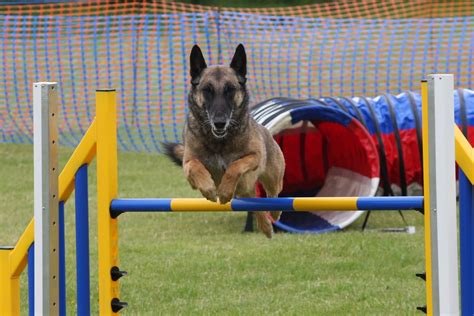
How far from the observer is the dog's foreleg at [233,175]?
183 inches

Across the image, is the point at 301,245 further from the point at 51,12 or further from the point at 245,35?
the point at 51,12

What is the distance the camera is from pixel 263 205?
4473mm

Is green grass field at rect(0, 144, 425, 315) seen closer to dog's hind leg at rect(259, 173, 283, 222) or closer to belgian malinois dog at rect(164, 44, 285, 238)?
dog's hind leg at rect(259, 173, 283, 222)

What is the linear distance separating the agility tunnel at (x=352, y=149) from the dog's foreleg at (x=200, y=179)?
3858 millimetres

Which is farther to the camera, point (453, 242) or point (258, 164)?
point (258, 164)

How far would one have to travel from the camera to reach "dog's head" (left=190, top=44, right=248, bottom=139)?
478cm

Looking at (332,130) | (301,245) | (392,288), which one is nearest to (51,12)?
(332,130)

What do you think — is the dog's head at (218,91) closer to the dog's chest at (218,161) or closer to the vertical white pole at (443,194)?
the dog's chest at (218,161)

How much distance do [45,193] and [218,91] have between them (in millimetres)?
863

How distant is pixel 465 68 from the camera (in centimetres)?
1502

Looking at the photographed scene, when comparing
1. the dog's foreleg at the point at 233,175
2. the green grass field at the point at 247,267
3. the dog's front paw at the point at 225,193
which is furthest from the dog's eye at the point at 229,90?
the green grass field at the point at 247,267

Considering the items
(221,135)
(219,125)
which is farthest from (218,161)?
(219,125)

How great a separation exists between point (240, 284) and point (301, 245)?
1.20 metres

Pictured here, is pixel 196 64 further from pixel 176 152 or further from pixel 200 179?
pixel 176 152
